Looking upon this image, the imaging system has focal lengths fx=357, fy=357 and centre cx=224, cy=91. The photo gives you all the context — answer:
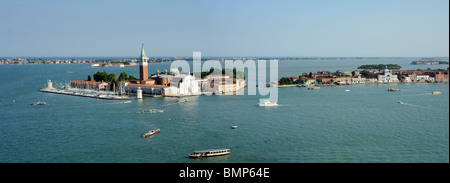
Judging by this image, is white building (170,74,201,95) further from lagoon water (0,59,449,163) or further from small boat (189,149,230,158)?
small boat (189,149,230,158)

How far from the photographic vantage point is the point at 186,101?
36.8 ft

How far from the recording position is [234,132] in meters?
6.72

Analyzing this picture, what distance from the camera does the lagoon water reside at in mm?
5355

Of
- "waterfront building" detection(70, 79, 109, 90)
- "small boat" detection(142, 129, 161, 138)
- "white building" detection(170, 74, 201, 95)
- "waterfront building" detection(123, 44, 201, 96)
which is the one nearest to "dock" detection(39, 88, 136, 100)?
"waterfront building" detection(123, 44, 201, 96)

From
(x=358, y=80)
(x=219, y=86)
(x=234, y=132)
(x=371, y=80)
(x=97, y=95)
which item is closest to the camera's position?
(x=234, y=132)

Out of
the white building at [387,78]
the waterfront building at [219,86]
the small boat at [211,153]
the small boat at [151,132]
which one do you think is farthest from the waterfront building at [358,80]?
the small boat at [211,153]

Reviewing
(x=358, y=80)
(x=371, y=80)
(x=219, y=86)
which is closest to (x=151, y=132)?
(x=219, y=86)

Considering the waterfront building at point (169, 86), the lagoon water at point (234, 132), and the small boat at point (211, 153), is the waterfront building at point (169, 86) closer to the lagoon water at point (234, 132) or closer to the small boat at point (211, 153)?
the lagoon water at point (234, 132)

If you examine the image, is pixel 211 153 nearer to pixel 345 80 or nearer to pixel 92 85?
pixel 92 85

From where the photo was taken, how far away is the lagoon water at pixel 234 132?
5.36 metres

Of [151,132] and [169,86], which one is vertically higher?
[169,86]

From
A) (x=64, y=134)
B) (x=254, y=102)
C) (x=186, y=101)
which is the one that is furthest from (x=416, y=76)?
(x=64, y=134)
